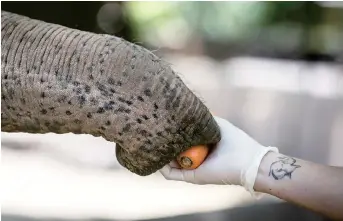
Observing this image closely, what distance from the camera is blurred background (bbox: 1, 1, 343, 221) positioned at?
Result: 3.50ft

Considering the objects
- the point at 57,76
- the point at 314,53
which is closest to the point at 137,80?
the point at 57,76

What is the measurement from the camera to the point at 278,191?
885mm

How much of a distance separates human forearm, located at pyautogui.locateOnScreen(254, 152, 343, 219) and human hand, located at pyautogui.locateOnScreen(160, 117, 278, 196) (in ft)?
0.04

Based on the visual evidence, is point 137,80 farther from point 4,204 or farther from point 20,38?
point 4,204

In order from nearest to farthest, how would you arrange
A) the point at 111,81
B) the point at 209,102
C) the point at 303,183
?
the point at 111,81 < the point at 303,183 < the point at 209,102

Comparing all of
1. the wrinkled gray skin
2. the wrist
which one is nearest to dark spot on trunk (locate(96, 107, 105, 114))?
the wrinkled gray skin

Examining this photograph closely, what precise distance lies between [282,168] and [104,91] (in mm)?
272

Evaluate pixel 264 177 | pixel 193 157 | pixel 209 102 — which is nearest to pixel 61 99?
pixel 193 157

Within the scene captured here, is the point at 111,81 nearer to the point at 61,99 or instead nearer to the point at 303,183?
the point at 61,99

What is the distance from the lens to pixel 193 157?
2.70ft

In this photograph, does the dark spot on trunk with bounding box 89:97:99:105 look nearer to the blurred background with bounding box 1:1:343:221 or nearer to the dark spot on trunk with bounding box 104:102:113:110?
the dark spot on trunk with bounding box 104:102:113:110

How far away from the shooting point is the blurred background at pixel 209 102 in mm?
1065

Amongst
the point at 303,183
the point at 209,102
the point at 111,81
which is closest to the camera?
the point at 111,81

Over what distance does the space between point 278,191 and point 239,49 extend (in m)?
0.73
